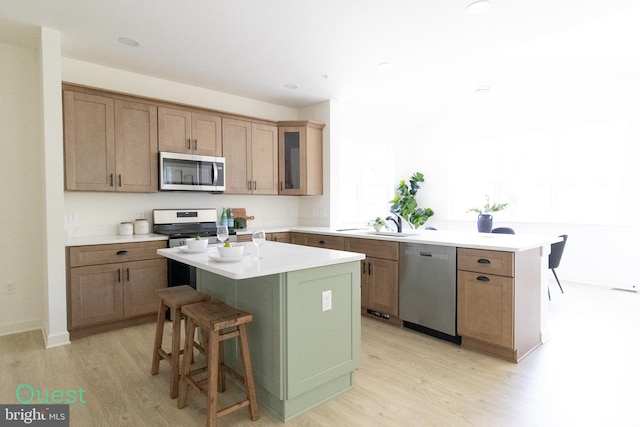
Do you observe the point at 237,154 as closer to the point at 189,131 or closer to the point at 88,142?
the point at 189,131

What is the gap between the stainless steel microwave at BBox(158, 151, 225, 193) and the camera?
378cm

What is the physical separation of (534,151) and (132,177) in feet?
19.3

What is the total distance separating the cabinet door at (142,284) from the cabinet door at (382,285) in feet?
6.91

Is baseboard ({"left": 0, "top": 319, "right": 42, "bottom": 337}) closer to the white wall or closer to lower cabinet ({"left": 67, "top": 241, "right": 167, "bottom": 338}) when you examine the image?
the white wall

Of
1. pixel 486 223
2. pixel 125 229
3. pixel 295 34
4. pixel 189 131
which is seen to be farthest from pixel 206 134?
pixel 486 223

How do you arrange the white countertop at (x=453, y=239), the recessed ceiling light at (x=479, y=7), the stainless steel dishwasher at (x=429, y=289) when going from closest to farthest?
the recessed ceiling light at (x=479, y=7) → the white countertop at (x=453, y=239) → the stainless steel dishwasher at (x=429, y=289)

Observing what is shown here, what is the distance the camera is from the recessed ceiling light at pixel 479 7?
2.57 m

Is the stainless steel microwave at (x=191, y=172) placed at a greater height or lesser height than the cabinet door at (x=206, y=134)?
lesser

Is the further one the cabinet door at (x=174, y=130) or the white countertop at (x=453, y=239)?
the cabinet door at (x=174, y=130)

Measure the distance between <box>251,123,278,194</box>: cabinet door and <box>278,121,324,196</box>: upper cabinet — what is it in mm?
94

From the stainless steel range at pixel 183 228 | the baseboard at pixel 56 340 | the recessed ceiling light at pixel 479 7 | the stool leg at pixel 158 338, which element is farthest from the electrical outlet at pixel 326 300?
the baseboard at pixel 56 340

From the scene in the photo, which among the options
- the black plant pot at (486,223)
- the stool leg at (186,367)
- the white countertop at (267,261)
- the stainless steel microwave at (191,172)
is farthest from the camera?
the black plant pot at (486,223)

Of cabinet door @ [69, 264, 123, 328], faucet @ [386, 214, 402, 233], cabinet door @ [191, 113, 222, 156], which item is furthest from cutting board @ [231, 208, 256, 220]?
faucet @ [386, 214, 402, 233]

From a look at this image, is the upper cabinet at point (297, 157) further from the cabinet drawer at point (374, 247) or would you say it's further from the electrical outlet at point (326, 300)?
the electrical outlet at point (326, 300)
